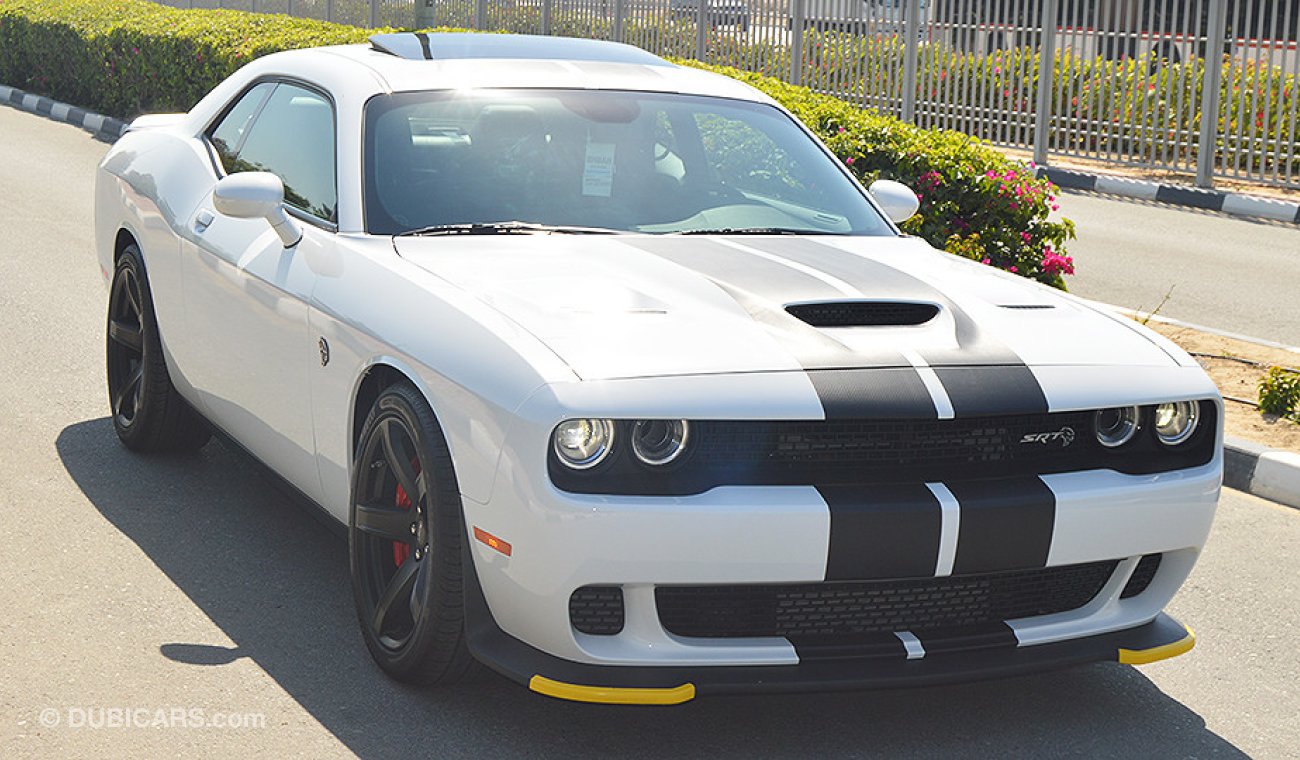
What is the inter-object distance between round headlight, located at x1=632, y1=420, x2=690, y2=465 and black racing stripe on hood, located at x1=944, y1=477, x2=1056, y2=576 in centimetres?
59

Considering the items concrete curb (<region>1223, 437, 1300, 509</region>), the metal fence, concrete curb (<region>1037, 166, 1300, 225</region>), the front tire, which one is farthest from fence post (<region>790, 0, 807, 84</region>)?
the front tire

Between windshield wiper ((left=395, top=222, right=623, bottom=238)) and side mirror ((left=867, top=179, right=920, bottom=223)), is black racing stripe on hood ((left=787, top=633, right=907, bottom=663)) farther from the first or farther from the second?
Answer: side mirror ((left=867, top=179, right=920, bottom=223))

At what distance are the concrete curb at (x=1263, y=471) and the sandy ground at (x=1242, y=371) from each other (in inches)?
8.5

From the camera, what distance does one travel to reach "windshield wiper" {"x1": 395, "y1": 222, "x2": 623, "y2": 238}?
4.83 m

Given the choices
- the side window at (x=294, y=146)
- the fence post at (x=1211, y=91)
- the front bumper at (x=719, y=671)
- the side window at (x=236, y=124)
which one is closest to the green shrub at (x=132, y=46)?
the fence post at (x=1211, y=91)

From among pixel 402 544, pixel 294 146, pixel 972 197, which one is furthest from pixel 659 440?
pixel 972 197

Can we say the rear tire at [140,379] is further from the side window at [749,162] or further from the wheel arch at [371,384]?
the side window at [749,162]

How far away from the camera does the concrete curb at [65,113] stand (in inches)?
736

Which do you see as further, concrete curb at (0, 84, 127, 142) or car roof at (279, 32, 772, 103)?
concrete curb at (0, 84, 127, 142)

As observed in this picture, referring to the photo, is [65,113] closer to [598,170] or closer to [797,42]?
[797,42]

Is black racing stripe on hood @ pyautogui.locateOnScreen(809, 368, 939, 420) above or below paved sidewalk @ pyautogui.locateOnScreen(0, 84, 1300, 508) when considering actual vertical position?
above

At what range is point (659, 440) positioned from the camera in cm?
382

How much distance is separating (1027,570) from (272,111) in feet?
9.68

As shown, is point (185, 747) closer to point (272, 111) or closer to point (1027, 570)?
point (1027, 570)
